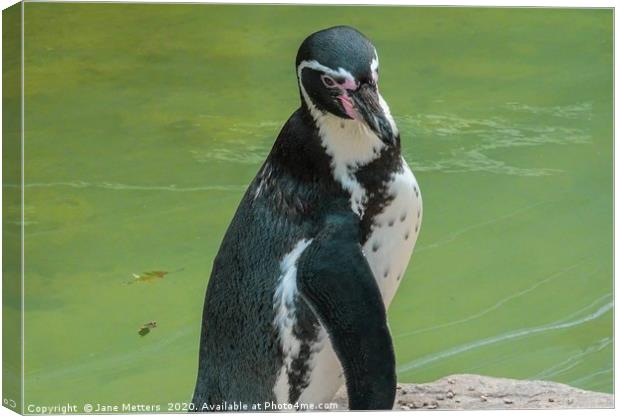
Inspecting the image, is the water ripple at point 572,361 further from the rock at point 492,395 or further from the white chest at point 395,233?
the white chest at point 395,233

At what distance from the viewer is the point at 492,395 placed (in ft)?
17.6

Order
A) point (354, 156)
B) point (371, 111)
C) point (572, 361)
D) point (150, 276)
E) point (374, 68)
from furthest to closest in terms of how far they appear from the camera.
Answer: point (572, 361) < point (150, 276) < point (354, 156) < point (374, 68) < point (371, 111)

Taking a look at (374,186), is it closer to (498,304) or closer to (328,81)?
(328,81)

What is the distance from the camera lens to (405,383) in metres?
5.38

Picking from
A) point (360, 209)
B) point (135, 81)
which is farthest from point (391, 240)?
point (135, 81)

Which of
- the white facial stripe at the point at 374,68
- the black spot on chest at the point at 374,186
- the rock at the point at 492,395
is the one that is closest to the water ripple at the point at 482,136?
the black spot on chest at the point at 374,186

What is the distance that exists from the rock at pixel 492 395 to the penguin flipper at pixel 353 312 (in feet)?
1.80

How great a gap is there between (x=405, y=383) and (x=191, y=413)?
2.64 ft

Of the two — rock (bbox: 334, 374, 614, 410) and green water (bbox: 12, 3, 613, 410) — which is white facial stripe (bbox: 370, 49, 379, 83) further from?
rock (bbox: 334, 374, 614, 410)

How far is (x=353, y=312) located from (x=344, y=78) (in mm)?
741

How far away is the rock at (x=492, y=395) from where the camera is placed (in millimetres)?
5312

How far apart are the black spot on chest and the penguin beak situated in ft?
0.60

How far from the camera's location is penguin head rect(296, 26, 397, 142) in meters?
4.62

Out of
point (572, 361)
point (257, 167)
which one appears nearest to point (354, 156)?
point (257, 167)
